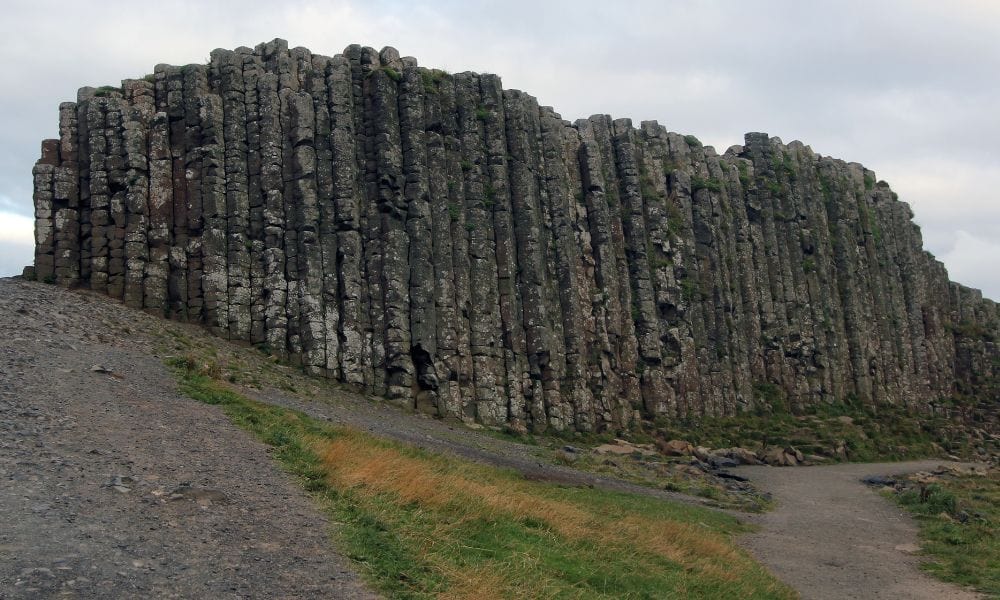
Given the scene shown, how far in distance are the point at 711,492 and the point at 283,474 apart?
16.7m

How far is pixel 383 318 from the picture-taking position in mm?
33469

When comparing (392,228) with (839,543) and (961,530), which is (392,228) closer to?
(839,543)

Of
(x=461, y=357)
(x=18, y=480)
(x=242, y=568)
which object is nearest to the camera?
(x=242, y=568)

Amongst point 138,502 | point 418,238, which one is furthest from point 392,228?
point 138,502

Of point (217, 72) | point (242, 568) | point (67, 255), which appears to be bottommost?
point (242, 568)

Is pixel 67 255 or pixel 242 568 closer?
pixel 242 568

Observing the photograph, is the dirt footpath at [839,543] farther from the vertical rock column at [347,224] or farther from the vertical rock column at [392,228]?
the vertical rock column at [347,224]

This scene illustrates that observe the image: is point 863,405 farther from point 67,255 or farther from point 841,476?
point 67,255

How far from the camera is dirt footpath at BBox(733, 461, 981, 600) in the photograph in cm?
1777

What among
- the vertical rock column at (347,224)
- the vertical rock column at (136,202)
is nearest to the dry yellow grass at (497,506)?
the vertical rock column at (347,224)

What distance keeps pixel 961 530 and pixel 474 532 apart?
1563 cm

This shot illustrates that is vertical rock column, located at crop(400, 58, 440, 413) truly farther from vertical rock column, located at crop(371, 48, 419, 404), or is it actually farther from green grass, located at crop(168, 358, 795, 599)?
green grass, located at crop(168, 358, 795, 599)

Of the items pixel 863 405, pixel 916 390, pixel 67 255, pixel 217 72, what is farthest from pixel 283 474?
pixel 916 390

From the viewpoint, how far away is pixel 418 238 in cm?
3475
